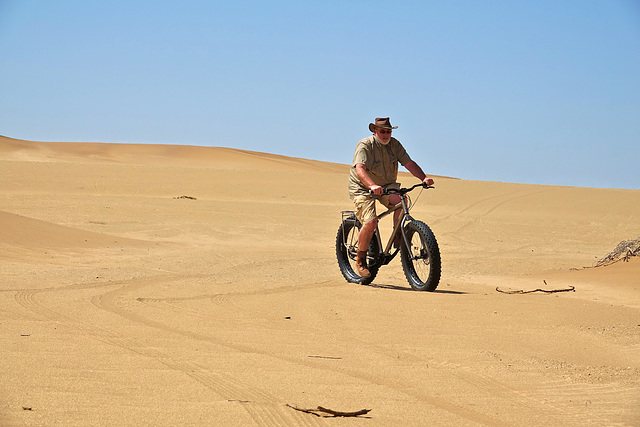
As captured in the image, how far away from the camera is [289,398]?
3.45m

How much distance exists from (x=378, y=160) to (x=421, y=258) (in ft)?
3.80

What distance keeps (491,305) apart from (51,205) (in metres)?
17.1

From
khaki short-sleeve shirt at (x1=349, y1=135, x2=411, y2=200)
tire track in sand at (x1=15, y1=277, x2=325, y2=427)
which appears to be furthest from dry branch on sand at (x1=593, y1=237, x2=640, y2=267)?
tire track in sand at (x1=15, y1=277, x2=325, y2=427)

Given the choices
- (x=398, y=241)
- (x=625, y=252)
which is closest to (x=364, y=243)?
(x=398, y=241)

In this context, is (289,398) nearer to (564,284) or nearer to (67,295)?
(67,295)

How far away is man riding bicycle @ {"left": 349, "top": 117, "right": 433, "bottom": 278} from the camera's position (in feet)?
25.0

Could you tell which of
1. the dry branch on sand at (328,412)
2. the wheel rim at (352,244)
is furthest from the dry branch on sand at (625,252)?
the dry branch on sand at (328,412)

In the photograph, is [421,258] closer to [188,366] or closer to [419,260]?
[419,260]

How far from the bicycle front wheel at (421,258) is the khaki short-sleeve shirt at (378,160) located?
0.62 m

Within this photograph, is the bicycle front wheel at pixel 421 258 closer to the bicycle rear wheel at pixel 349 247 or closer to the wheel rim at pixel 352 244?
the bicycle rear wheel at pixel 349 247

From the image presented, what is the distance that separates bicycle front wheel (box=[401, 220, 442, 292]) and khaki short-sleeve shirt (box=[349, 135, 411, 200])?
617 mm

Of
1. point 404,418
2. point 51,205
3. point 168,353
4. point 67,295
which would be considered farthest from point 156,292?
point 51,205

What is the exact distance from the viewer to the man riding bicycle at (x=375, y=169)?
25.0 feet

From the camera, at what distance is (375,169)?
770 cm
